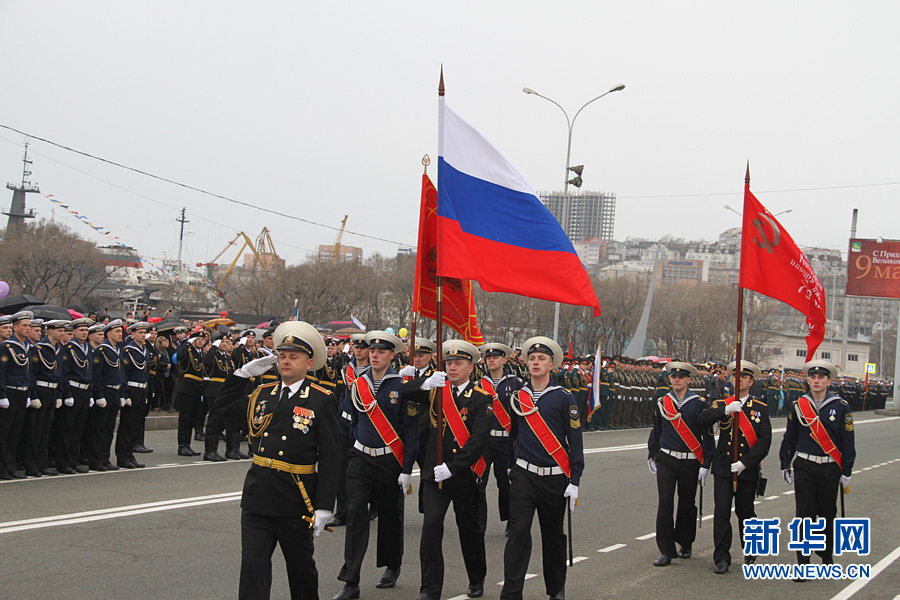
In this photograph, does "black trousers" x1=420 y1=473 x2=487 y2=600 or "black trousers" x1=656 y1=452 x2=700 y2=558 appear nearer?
"black trousers" x1=420 y1=473 x2=487 y2=600

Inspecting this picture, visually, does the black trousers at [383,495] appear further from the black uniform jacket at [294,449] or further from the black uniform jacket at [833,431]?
the black uniform jacket at [833,431]

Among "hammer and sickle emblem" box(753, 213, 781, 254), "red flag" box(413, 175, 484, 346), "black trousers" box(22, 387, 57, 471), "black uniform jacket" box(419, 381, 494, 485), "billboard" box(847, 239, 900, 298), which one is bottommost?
"black trousers" box(22, 387, 57, 471)

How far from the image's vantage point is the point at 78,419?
1227 centimetres

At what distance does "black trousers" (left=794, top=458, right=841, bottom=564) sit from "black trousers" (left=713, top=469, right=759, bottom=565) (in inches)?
17.6

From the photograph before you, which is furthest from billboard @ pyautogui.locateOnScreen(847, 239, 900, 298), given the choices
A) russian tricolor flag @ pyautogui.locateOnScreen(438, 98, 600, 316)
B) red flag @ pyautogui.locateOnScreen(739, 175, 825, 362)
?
russian tricolor flag @ pyautogui.locateOnScreen(438, 98, 600, 316)

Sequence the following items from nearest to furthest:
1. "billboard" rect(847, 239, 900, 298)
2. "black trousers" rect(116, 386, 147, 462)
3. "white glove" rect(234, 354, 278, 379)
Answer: "white glove" rect(234, 354, 278, 379)
"black trousers" rect(116, 386, 147, 462)
"billboard" rect(847, 239, 900, 298)

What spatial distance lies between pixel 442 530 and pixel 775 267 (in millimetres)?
4895

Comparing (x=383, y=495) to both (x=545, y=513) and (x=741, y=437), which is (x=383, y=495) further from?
(x=741, y=437)

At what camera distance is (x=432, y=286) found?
834cm

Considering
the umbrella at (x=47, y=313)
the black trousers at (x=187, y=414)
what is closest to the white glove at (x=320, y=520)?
the black trousers at (x=187, y=414)

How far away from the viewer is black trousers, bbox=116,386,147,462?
1276 centimetres

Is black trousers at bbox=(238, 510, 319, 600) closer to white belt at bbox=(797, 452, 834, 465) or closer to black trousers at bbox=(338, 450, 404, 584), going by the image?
black trousers at bbox=(338, 450, 404, 584)

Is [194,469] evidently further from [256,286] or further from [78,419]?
[256,286]

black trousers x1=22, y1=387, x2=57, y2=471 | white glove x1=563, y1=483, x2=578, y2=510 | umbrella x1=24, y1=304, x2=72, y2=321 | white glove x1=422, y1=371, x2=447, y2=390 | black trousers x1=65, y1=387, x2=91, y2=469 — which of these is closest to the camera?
white glove x1=422, y1=371, x2=447, y2=390
